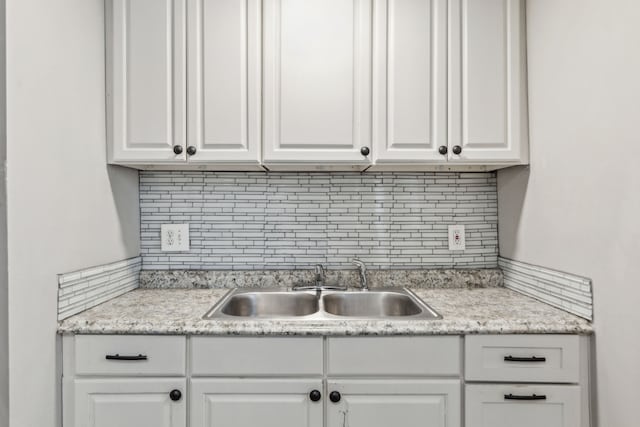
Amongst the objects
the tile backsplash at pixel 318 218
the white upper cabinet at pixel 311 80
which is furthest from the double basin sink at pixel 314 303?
the white upper cabinet at pixel 311 80

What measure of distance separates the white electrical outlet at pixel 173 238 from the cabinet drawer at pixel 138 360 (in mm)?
617

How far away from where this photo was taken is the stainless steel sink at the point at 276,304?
1.63 meters

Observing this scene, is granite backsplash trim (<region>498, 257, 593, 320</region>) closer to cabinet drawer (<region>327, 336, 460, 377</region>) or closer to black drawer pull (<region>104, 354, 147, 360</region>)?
cabinet drawer (<region>327, 336, 460, 377</region>)

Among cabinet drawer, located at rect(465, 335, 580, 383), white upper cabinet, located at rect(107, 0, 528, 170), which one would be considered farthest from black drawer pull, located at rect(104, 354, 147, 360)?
cabinet drawer, located at rect(465, 335, 580, 383)

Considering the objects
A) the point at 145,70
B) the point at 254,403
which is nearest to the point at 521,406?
the point at 254,403

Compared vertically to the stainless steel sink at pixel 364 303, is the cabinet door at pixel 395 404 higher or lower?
lower

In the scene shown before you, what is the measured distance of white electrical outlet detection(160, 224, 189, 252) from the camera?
5.75 feet

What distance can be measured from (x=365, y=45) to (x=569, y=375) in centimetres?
141

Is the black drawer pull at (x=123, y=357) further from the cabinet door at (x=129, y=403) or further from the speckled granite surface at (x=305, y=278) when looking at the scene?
the speckled granite surface at (x=305, y=278)

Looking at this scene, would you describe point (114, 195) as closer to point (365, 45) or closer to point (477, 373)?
point (365, 45)

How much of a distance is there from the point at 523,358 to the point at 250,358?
0.90 meters
